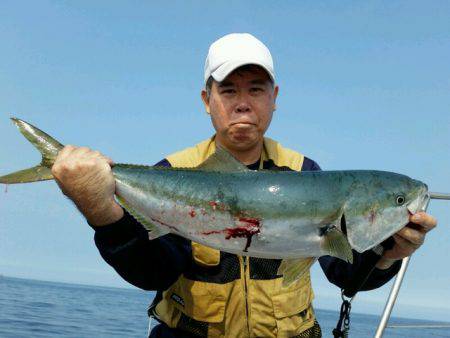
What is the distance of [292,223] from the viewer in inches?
167

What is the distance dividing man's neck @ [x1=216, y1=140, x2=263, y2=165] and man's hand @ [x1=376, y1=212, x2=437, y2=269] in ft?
5.78

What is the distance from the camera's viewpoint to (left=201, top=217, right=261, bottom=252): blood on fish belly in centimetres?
424

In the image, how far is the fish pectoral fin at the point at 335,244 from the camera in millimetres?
4273

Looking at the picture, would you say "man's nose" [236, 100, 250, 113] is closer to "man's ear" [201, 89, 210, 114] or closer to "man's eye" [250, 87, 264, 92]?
"man's eye" [250, 87, 264, 92]

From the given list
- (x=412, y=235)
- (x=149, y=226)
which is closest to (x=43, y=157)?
(x=149, y=226)

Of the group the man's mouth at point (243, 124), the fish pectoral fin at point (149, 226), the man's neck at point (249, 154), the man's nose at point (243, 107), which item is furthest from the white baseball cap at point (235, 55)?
the fish pectoral fin at point (149, 226)

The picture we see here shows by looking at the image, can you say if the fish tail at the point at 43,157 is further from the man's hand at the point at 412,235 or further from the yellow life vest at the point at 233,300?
the man's hand at the point at 412,235

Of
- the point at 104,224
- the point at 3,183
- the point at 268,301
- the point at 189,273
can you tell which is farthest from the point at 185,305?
the point at 3,183

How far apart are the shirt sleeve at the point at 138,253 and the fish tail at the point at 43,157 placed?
681 millimetres

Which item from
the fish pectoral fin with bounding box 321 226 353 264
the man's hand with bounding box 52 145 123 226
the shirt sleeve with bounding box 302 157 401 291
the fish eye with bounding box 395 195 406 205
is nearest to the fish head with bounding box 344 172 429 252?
the fish eye with bounding box 395 195 406 205

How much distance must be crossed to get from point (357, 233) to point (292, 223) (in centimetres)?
59

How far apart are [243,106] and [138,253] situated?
5.93 ft

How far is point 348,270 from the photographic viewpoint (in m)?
5.59

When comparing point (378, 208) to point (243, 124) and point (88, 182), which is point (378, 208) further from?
point (88, 182)
